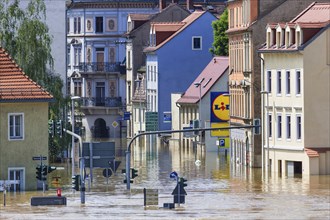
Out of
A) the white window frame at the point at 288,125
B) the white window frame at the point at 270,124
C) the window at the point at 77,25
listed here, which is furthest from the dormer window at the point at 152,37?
the white window frame at the point at 288,125

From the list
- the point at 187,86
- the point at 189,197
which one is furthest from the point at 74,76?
the point at 189,197

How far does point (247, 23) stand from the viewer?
12912 cm

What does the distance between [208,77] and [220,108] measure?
492 inches

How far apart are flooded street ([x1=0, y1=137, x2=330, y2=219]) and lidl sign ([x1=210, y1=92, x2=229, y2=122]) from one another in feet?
30.1

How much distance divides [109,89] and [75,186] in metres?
103

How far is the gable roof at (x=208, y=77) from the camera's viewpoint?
153 m

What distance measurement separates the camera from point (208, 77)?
156 metres

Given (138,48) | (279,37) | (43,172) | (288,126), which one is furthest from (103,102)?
(43,172)

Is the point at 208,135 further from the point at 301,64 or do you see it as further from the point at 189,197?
the point at 189,197

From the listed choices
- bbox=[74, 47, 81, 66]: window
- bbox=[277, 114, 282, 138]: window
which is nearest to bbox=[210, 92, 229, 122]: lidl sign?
bbox=[277, 114, 282, 138]: window

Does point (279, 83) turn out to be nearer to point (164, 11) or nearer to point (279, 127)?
point (279, 127)

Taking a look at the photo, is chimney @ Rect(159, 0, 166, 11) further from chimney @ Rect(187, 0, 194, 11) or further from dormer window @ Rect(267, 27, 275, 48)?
dormer window @ Rect(267, 27, 275, 48)

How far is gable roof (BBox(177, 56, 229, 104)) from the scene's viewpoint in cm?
15338

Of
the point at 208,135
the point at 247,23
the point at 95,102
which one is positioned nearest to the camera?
the point at 247,23
